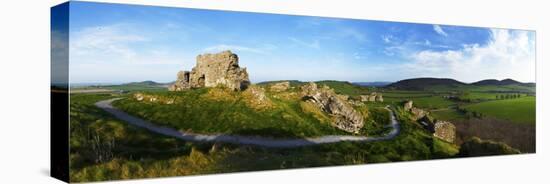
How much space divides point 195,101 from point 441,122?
5526 millimetres

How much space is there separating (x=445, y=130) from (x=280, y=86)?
396cm

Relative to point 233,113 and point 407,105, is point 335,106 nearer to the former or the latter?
point 407,105

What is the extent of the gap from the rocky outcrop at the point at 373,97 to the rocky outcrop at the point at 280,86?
5.67 feet

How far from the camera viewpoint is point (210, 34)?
12.4 meters

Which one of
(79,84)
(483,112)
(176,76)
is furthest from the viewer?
(483,112)

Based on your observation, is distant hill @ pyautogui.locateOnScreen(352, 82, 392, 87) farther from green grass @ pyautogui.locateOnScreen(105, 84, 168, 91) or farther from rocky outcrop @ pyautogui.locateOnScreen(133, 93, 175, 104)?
green grass @ pyautogui.locateOnScreen(105, 84, 168, 91)

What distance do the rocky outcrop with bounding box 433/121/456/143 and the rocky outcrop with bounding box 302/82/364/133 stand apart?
1.91m

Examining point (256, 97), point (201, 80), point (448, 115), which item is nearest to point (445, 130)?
point (448, 115)

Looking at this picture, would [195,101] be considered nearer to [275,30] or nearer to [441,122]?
[275,30]

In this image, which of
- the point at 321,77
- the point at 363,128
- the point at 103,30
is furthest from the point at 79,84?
the point at 363,128

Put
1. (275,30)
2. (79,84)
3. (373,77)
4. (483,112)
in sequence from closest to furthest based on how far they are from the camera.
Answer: (79,84) → (275,30) → (373,77) → (483,112)

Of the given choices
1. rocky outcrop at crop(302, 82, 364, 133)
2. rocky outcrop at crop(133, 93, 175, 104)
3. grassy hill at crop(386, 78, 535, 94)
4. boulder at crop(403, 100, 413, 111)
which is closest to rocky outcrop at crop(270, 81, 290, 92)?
rocky outcrop at crop(302, 82, 364, 133)

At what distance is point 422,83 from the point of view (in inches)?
584

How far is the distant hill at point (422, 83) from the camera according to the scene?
14.5 m
